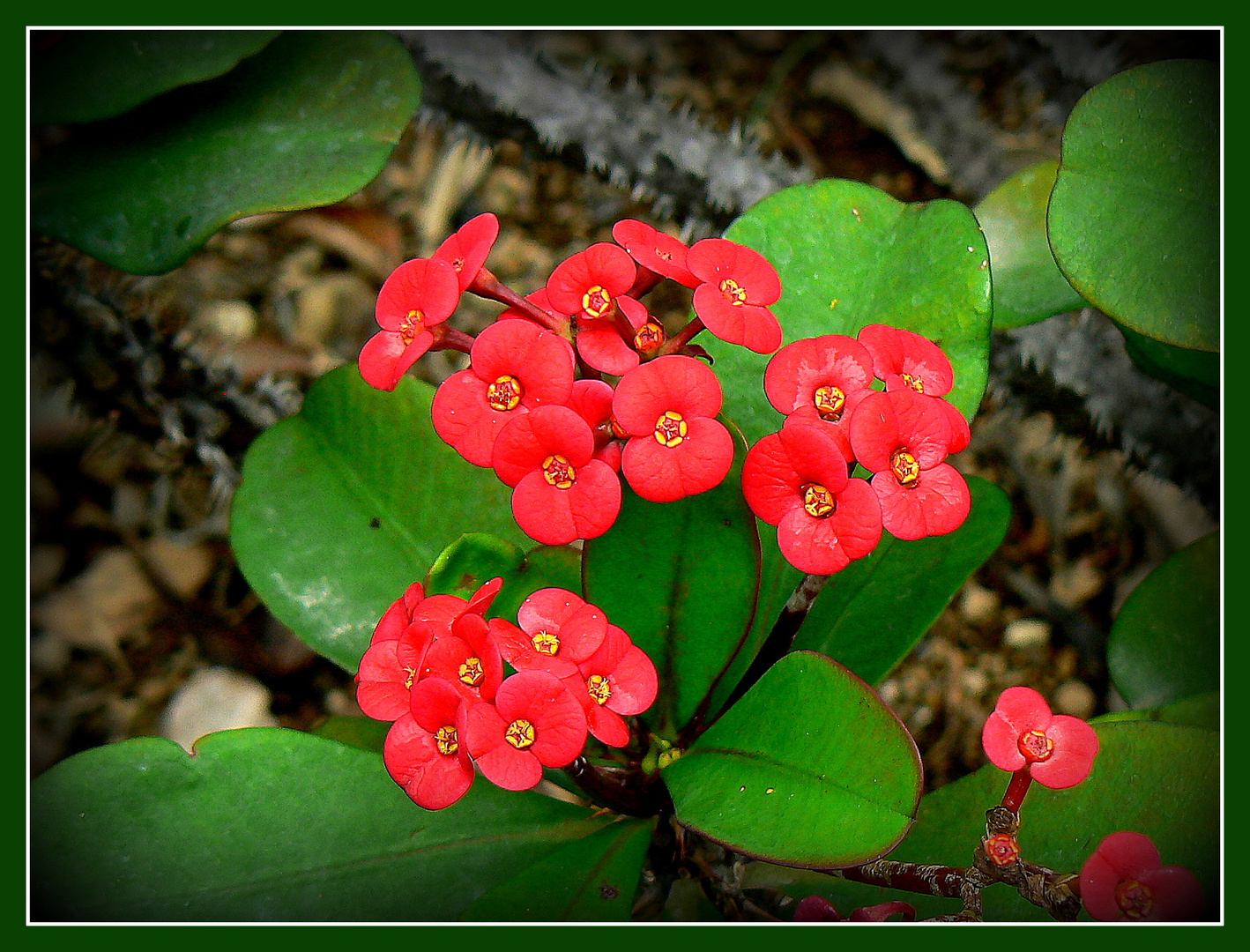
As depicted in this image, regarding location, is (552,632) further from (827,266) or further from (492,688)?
(827,266)

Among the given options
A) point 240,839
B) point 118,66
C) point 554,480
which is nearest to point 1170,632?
point 554,480

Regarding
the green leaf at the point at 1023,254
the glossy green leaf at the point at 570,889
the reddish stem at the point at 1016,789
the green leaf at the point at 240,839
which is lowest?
the glossy green leaf at the point at 570,889

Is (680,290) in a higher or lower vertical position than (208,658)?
higher

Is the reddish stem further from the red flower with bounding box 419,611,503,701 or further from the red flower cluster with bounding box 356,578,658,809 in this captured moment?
the red flower with bounding box 419,611,503,701

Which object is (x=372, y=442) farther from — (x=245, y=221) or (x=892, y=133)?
(x=892, y=133)

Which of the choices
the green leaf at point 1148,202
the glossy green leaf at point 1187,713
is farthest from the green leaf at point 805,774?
the green leaf at point 1148,202

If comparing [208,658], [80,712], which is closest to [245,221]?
[208,658]

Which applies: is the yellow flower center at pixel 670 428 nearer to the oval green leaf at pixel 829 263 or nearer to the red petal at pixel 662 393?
the red petal at pixel 662 393
